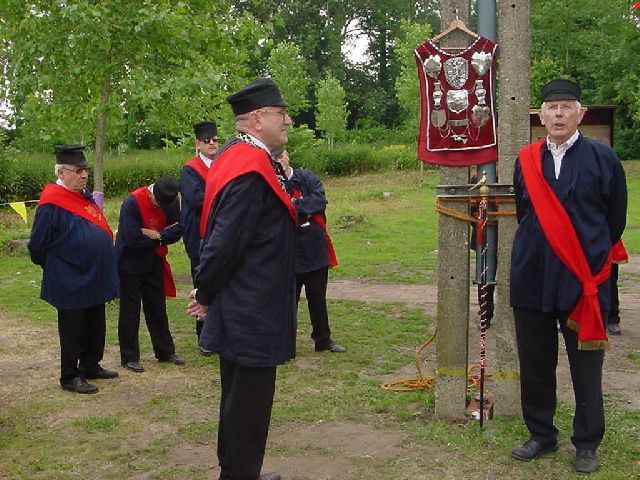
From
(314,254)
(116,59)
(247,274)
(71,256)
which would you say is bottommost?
(314,254)

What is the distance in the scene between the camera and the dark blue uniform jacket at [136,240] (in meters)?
7.67

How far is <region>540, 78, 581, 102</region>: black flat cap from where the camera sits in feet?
16.2

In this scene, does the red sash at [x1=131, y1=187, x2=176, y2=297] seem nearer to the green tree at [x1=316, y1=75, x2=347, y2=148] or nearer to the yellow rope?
the yellow rope

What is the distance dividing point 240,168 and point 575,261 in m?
2.00

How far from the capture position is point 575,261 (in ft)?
15.8

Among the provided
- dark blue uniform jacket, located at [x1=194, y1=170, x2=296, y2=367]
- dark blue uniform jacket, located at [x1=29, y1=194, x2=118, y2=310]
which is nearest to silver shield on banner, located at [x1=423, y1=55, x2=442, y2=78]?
dark blue uniform jacket, located at [x1=194, y1=170, x2=296, y2=367]

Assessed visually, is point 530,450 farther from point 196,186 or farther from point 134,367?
point 196,186

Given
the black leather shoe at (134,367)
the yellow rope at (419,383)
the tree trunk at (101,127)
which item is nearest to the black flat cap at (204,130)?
the black leather shoe at (134,367)

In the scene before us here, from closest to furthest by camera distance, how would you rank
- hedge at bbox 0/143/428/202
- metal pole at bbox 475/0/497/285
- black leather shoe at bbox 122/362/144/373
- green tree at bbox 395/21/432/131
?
metal pole at bbox 475/0/497/285 < black leather shoe at bbox 122/362/144/373 < hedge at bbox 0/143/428/202 < green tree at bbox 395/21/432/131

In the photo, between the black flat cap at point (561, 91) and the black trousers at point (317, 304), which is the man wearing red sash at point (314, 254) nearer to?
the black trousers at point (317, 304)

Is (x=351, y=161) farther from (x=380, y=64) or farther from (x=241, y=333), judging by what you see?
(x=241, y=333)

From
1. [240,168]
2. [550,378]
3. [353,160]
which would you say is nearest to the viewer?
[240,168]

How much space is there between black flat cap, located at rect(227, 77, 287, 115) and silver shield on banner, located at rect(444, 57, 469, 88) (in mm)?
1660

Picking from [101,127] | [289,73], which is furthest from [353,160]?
[101,127]
